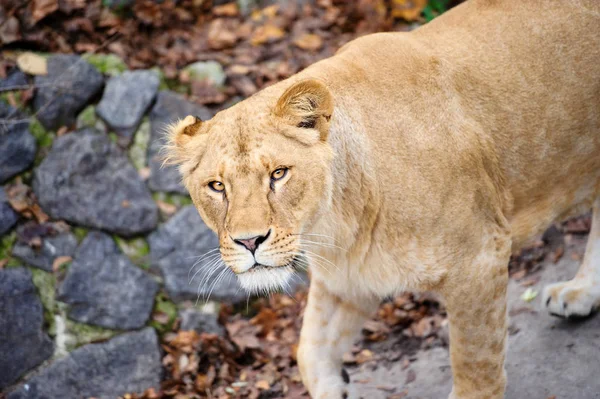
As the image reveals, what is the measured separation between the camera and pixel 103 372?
6.05m

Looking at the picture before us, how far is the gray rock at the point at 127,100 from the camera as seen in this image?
6.87m

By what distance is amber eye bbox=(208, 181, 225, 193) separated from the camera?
12.0ft

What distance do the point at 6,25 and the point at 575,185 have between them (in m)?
5.06

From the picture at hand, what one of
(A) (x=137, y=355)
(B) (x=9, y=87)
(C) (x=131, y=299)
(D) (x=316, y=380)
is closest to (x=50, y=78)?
(B) (x=9, y=87)

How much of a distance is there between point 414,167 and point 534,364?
75.0 inches

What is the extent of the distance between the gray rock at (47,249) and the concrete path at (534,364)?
101 inches

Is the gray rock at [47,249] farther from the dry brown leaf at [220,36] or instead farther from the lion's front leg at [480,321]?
the lion's front leg at [480,321]

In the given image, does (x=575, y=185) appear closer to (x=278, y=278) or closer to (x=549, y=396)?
(x=549, y=396)

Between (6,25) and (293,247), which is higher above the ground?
(293,247)

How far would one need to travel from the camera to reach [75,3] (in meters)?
7.42

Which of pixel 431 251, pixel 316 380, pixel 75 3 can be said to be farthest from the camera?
pixel 75 3

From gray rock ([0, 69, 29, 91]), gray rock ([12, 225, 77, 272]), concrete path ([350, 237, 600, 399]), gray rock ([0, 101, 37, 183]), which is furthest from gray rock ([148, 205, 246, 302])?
gray rock ([0, 69, 29, 91])

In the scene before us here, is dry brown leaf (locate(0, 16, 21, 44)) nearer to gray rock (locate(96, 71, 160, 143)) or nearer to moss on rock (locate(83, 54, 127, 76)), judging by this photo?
moss on rock (locate(83, 54, 127, 76))

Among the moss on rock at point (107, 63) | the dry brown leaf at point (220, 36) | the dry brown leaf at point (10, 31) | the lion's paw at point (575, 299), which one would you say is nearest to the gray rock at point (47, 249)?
the moss on rock at point (107, 63)
